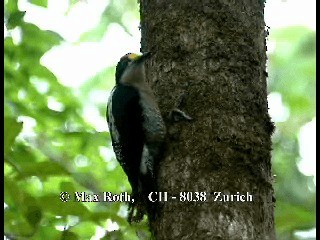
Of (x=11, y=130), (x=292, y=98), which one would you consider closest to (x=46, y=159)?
(x=11, y=130)

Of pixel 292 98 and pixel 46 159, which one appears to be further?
pixel 292 98

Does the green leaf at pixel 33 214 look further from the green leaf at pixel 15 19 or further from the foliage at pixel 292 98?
the foliage at pixel 292 98

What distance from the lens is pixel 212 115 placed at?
2.35 m

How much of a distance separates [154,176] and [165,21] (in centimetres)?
74

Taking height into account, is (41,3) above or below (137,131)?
above

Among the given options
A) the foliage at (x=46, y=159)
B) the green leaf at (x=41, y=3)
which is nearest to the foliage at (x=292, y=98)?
the foliage at (x=46, y=159)

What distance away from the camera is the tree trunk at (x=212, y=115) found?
2.10 m

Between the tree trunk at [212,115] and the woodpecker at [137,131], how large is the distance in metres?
0.07

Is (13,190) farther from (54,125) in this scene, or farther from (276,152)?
(276,152)

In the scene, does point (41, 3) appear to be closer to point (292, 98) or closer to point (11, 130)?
point (11, 130)

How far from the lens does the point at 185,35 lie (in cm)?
257

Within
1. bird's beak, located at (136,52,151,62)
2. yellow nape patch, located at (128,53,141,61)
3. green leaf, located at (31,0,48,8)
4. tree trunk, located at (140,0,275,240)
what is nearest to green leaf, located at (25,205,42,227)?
tree trunk, located at (140,0,275,240)

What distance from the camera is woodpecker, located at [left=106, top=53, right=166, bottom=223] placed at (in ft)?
8.07

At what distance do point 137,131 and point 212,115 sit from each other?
54cm
